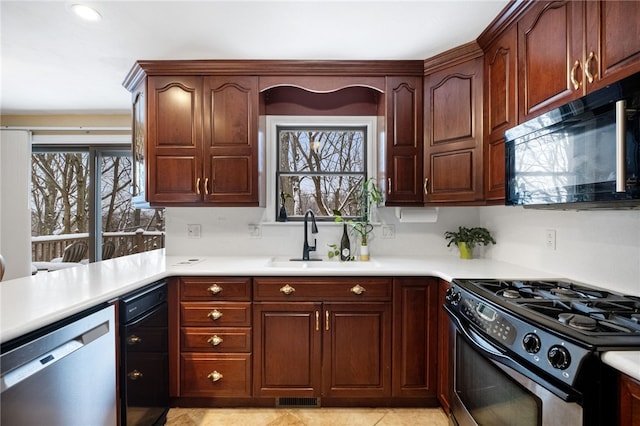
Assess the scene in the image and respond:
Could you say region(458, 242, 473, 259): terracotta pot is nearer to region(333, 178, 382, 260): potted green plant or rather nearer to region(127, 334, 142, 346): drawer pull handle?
region(333, 178, 382, 260): potted green plant

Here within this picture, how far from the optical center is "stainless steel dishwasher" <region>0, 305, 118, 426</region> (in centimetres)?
96

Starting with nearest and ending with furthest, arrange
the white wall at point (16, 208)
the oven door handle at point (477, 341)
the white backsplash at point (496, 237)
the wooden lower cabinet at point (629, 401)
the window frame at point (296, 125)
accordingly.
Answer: the wooden lower cabinet at point (629, 401), the oven door handle at point (477, 341), the white backsplash at point (496, 237), the window frame at point (296, 125), the white wall at point (16, 208)

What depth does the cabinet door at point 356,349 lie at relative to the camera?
6.28 feet

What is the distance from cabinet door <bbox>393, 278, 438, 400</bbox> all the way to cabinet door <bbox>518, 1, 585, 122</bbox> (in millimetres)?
1141

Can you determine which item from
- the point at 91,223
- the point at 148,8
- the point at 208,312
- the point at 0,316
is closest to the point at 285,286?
the point at 208,312

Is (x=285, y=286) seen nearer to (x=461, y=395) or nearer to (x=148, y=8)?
(x=461, y=395)

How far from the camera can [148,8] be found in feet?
5.49

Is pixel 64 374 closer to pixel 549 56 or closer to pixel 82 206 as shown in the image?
pixel 549 56

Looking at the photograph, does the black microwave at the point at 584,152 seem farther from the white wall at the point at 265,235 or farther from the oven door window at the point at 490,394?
the white wall at the point at 265,235

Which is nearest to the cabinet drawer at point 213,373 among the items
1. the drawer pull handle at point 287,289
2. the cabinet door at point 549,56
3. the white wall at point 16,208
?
the drawer pull handle at point 287,289

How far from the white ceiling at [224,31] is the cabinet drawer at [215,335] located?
1.87m

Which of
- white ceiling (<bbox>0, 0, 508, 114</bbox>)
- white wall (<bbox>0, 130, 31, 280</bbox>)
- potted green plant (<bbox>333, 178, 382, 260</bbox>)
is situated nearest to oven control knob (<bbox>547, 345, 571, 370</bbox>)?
potted green plant (<bbox>333, 178, 382, 260</bbox>)

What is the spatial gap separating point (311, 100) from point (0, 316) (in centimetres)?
223

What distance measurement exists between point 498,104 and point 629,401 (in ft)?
5.09
